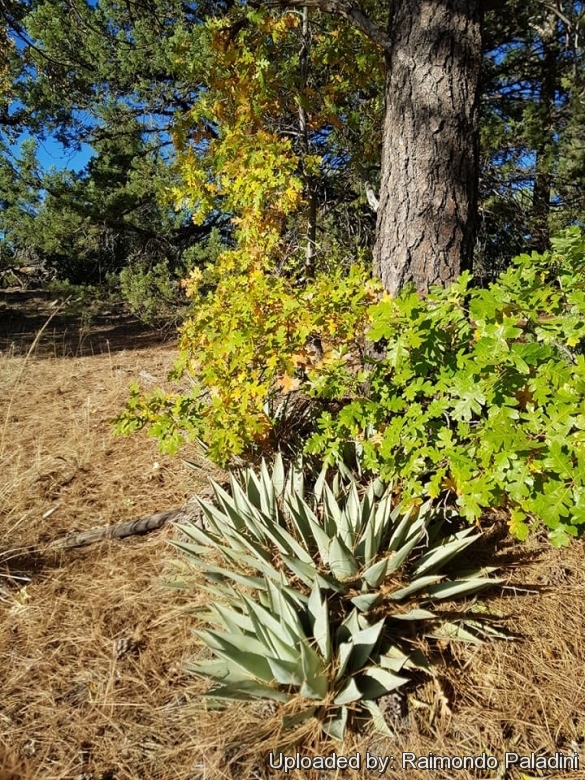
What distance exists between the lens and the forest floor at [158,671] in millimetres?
1646

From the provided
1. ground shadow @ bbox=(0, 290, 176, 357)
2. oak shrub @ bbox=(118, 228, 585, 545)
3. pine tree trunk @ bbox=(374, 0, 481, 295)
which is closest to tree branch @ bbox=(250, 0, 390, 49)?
pine tree trunk @ bbox=(374, 0, 481, 295)

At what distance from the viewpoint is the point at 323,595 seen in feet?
6.30

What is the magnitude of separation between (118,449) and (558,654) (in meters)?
3.39

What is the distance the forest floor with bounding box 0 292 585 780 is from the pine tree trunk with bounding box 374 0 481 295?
1633 mm

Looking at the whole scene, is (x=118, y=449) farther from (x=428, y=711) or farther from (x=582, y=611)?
(x=582, y=611)

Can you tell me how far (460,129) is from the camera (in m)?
2.90

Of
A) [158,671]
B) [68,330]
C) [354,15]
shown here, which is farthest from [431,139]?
[68,330]

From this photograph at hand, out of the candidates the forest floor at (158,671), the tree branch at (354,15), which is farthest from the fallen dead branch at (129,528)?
the tree branch at (354,15)

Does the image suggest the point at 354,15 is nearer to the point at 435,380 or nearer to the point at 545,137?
the point at 435,380

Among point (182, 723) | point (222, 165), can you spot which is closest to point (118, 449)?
point (222, 165)

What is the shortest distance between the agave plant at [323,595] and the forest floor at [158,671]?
13 cm

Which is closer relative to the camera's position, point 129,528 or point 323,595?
point 323,595

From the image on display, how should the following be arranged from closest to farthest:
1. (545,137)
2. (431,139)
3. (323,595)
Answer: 1. (323,595)
2. (431,139)
3. (545,137)

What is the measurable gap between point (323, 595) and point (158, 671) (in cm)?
76
